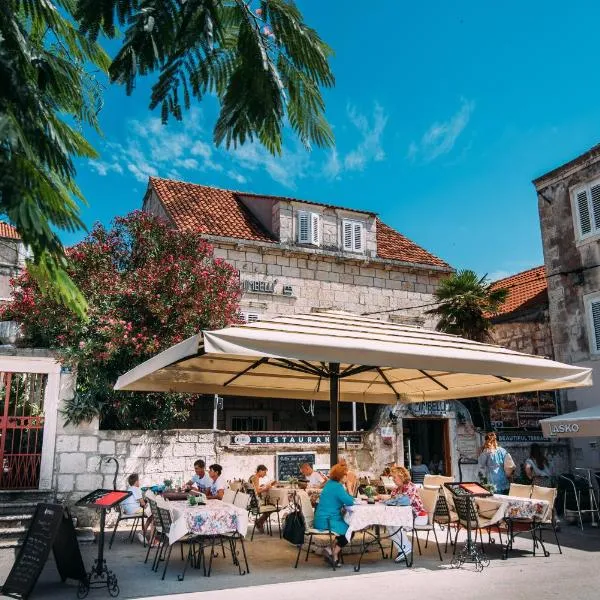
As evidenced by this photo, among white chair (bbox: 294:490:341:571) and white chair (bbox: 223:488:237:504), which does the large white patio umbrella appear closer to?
white chair (bbox: 294:490:341:571)

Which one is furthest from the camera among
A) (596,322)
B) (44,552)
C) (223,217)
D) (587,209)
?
(223,217)

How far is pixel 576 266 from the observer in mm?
17156

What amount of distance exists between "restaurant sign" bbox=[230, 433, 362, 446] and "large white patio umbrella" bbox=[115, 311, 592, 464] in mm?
3058

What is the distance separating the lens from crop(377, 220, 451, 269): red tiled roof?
20375mm

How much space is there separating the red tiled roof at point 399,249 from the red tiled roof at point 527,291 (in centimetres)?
243

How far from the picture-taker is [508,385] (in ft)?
29.5

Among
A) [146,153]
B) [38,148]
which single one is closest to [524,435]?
[146,153]

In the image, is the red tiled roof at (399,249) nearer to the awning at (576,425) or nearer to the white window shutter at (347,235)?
the white window shutter at (347,235)

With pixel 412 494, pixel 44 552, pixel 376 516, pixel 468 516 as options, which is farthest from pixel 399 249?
pixel 44 552

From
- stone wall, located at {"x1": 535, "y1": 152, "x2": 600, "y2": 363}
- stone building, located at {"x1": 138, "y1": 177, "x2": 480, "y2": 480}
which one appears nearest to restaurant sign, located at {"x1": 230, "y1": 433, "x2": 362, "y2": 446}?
stone building, located at {"x1": 138, "y1": 177, "x2": 480, "y2": 480}

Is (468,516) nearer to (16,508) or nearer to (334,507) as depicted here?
(334,507)

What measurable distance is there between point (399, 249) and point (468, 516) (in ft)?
46.3

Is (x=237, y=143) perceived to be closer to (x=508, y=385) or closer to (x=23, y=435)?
(x=508, y=385)

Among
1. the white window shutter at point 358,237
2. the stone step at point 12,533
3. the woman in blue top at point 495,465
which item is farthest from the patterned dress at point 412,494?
the white window shutter at point 358,237
